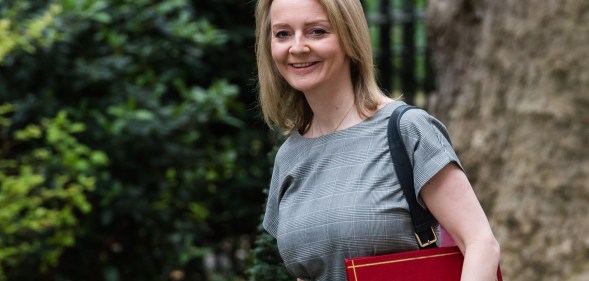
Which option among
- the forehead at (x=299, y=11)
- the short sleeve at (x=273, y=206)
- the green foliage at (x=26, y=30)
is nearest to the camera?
the forehead at (x=299, y=11)

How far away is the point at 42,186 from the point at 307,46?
11.1 feet

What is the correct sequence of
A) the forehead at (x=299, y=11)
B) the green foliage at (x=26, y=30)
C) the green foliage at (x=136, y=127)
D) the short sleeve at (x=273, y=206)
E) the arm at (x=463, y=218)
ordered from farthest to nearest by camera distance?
the green foliage at (x=136, y=127), the green foliage at (x=26, y=30), the short sleeve at (x=273, y=206), the forehead at (x=299, y=11), the arm at (x=463, y=218)

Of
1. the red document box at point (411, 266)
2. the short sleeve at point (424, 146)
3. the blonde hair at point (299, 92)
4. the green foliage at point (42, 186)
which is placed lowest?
the green foliage at point (42, 186)

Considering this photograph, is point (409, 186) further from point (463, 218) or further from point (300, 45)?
point (300, 45)

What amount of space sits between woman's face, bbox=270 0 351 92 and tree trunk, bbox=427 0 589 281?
8.97 feet

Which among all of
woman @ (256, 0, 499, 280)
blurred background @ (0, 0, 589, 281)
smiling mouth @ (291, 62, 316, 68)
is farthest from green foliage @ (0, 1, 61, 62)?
smiling mouth @ (291, 62, 316, 68)

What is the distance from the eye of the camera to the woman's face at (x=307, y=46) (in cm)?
280

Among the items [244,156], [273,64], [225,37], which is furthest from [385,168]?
[244,156]

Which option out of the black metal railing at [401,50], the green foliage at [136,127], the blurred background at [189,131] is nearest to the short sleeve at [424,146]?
the blurred background at [189,131]

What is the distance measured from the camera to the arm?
2.62 meters

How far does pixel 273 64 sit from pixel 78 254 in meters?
3.79

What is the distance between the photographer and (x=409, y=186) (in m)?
2.68

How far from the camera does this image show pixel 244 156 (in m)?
7.32

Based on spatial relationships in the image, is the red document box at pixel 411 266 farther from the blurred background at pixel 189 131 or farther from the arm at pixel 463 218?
the blurred background at pixel 189 131
